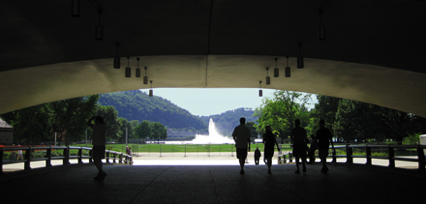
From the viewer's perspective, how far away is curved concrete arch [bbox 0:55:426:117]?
525 inches

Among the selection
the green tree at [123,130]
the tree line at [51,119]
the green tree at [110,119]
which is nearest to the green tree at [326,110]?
the tree line at [51,119]

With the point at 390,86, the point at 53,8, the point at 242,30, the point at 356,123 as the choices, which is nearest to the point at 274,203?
the point at 242,30

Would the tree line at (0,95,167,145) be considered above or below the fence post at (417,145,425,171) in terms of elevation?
above

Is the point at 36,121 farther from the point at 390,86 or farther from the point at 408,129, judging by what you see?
the point at 408,129

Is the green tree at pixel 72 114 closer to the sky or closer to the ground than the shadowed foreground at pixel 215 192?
closer to the sky

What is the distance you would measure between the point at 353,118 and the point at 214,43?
1616 inches

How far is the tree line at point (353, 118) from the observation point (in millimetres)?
Result: 41000

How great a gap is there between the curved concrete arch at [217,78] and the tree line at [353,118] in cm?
2172

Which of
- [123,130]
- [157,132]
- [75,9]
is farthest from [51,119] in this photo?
[157,132]

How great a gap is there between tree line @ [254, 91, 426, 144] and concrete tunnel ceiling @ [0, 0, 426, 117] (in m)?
25.8

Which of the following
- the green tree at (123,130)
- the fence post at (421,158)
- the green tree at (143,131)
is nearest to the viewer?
the fence post at (421,158)

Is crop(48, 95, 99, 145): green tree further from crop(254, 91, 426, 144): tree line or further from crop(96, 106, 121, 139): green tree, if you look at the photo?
crop(96, 106, 121, 139): green tree

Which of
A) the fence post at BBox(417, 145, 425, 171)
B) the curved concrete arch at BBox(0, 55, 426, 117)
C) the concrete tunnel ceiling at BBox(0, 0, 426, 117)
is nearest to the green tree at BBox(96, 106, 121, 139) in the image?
the curved concrete arch at BBox(0, 55, 426, 117)

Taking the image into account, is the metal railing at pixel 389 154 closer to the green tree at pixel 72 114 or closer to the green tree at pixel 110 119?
the green tree at pixel 72 114
